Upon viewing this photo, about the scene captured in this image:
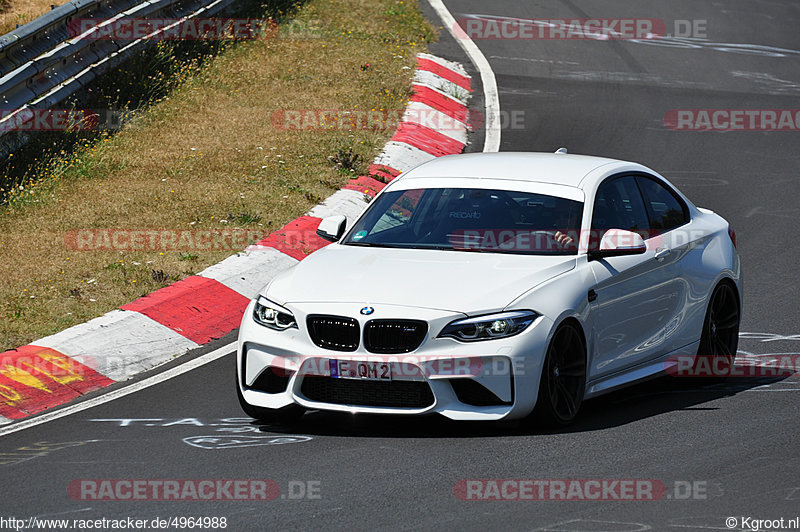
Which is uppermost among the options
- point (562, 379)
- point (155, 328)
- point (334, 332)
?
point (334, 332)

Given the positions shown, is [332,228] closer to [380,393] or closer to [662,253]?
[380,393]

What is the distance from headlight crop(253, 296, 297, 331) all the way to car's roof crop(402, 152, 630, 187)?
1802mm

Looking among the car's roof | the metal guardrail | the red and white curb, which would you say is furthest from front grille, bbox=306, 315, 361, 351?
the metal guardrail

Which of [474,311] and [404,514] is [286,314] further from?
[404,514]

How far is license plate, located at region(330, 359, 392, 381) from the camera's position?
7.27m

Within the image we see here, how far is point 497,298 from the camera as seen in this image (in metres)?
7.37

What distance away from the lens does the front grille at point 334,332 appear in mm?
7367

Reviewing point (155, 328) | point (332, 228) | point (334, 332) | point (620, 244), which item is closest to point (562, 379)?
point (620, 244)

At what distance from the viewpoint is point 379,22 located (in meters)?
22.9

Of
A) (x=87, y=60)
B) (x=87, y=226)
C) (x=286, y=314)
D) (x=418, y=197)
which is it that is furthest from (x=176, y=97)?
(x=286, y=314)

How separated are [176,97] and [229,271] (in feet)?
22.9

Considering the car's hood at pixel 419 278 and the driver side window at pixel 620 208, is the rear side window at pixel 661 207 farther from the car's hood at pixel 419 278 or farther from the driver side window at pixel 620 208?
the car's hood at pixel 419 278

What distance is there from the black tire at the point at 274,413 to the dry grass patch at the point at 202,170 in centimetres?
268

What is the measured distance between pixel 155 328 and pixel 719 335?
167 inches
